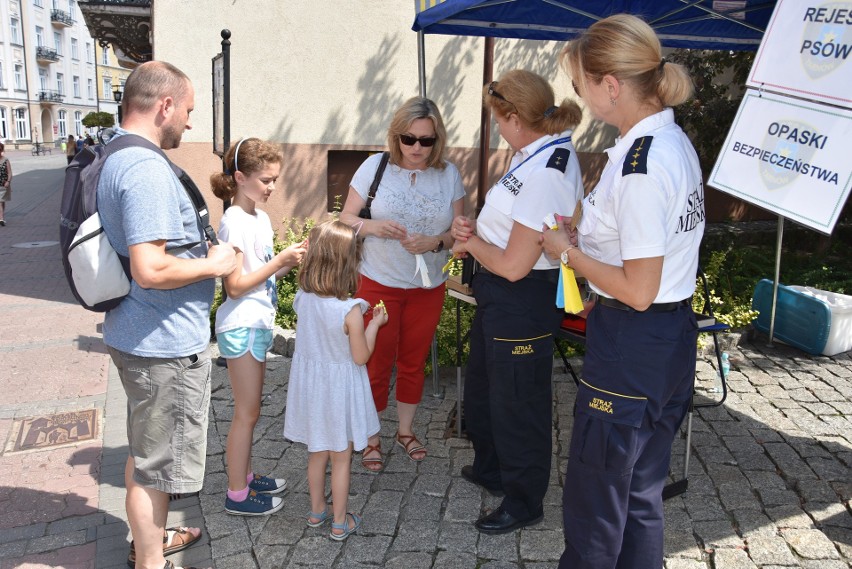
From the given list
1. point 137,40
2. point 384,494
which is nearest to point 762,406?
point 384,494

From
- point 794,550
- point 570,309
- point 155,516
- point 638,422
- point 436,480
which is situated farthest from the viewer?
point 436,480

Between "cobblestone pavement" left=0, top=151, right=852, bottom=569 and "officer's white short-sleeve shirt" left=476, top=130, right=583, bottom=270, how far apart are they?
1.42m

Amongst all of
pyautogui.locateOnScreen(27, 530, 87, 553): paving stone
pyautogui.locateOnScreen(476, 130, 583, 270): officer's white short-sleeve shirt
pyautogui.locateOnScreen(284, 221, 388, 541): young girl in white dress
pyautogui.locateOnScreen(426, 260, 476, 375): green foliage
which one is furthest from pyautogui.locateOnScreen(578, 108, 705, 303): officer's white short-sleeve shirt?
pyautogui.locateOnScreen(426, 260, 476, 375): green foliage

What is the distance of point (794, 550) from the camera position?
314 cm

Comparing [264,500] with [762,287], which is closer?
[264,500]

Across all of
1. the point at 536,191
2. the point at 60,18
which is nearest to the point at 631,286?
the point at 536,191

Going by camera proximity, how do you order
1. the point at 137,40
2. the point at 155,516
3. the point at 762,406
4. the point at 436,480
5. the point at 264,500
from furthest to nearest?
1. the point at 137,40
2. the point at 762,406
3. the point at 436,480
4. the point at 264,500
5. the point at 155,516

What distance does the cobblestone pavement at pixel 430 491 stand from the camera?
311 cm

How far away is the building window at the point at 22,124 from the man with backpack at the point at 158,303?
2590 inches

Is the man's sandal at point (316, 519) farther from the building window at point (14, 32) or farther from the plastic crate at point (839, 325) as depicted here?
the building window at point (14, 32)

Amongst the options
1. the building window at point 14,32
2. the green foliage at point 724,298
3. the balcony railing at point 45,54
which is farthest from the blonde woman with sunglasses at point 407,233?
the balcony railing at point 45,54

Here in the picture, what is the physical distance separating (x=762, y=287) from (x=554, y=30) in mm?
3119

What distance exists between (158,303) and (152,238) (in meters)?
0.33

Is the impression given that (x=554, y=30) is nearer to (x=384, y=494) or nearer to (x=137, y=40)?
(x=384, y=494)
